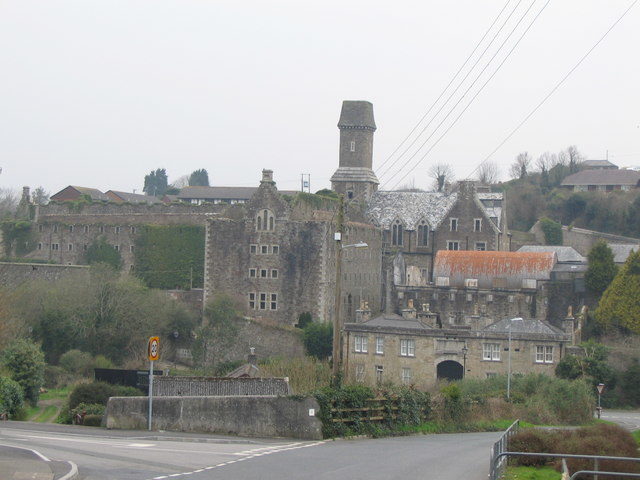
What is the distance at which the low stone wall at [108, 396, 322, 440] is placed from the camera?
92.0 ft

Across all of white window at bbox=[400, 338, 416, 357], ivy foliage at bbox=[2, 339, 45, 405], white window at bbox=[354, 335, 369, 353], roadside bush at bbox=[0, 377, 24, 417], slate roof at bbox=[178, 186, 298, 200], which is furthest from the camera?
slate roof at bbox=[178, 186, 298, 200]

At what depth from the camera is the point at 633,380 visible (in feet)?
177

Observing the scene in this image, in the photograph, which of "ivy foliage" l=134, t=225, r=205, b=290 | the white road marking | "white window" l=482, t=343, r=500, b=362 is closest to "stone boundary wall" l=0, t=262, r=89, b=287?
"ivy foliage" l=134, t=225, r=205, b=290

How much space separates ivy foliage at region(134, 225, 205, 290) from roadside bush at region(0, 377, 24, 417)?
3173cm

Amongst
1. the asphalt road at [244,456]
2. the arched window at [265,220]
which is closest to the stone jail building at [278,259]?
the arched window at [265,220]

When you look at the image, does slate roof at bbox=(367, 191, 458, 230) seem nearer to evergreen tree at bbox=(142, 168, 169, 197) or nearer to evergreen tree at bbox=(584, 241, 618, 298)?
evergreen tree at bbox=(584, 241, 618, 298)

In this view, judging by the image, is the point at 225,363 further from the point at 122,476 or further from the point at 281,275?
the point at 122,476

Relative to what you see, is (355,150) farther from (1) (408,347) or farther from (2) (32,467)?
(2) (32,467)

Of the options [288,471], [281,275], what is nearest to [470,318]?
[281,275]

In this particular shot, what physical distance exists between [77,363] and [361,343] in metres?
15.2

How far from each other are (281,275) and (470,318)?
11.6m

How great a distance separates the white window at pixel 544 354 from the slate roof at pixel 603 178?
169ft

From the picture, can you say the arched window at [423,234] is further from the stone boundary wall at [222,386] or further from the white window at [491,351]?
the stone boundary wall at [222,386]

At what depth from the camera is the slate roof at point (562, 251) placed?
7341cm
